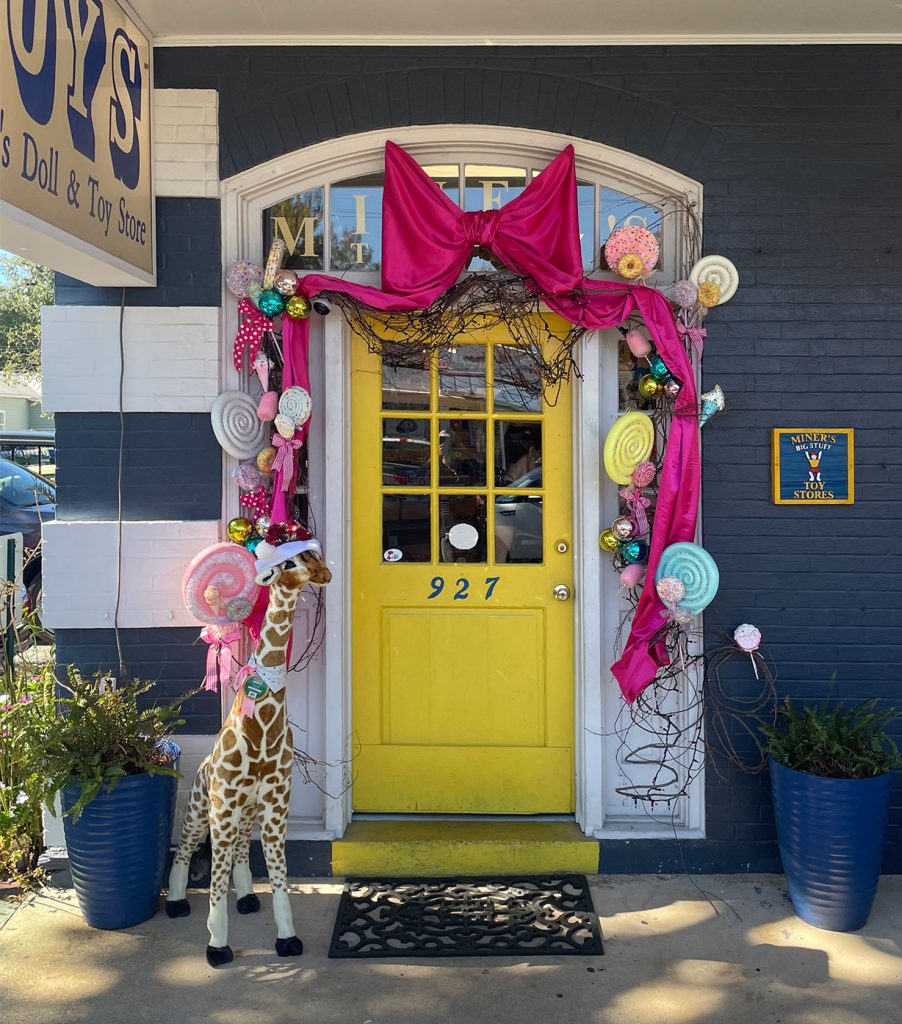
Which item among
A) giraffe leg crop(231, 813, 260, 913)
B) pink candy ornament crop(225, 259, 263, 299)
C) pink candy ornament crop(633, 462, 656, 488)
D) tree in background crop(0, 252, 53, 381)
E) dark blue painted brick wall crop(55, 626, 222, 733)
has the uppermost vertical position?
tree in background crop(0, 252, 53, 381)

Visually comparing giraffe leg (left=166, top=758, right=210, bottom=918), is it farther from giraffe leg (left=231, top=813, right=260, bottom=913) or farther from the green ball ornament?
the green ball ornament

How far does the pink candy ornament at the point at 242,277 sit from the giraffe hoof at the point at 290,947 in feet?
8.32

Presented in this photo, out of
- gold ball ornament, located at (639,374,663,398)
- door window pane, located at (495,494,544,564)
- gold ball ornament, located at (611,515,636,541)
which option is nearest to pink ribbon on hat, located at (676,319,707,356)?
gold ball ornament, located at (639,374,663,398)

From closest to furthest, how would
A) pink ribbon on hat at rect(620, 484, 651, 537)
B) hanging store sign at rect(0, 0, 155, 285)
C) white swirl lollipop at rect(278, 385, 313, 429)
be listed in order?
Answer: 1. hanging store sign at rect(0, 0, 155, 285)
2. white swirl lollipop at rect(278, 385, 313, 429)
3. pink ribbon on hat at rect(620, 484, 651, 537)

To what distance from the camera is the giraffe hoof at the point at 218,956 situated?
317cm

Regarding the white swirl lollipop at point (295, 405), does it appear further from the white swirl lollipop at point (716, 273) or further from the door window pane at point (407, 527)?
the white swirl lollipop at point (716, 273)

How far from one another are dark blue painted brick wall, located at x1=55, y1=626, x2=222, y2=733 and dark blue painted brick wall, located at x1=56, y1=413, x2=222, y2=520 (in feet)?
1.72

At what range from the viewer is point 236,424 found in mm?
3793

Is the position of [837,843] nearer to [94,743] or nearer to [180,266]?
[94,743]

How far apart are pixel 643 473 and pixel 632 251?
91 centimetres

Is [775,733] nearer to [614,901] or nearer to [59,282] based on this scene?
[614,901]

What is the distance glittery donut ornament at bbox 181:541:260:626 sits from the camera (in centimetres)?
358

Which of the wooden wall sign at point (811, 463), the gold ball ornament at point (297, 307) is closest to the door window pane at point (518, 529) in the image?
the wooden wall sign at point (811, 463)

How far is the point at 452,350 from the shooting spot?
3986mm
